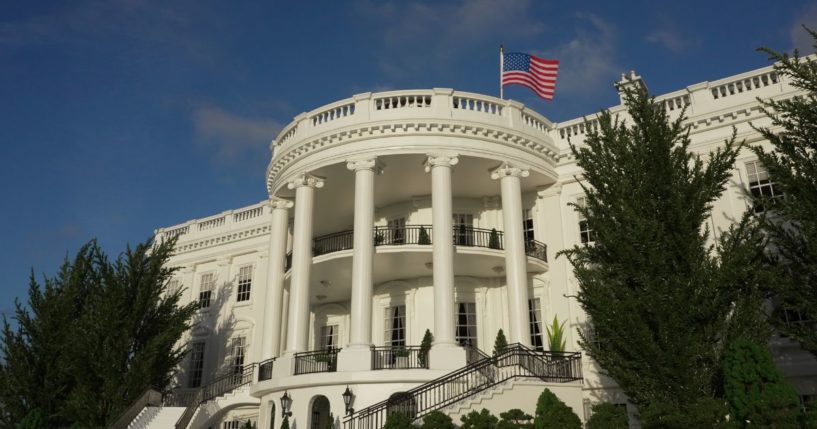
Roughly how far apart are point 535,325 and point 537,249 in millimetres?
2602

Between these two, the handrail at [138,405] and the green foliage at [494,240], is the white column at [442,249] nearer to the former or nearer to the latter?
the green foliage at [494,240]

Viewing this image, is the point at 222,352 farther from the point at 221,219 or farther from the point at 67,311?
the point at 67,311

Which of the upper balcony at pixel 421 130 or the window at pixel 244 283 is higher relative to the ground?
the upper balcony at pixel 421 130

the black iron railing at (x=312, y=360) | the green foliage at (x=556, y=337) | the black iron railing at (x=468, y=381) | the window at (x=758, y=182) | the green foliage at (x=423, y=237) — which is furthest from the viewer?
the green foliage at (x=423, y=237)

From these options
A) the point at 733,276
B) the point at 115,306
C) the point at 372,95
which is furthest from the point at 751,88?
the point at 115,306

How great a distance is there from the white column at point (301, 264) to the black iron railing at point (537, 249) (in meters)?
7.46

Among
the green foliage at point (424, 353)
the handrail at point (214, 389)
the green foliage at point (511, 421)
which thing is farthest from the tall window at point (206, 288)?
the green foliage at point (511, 421)

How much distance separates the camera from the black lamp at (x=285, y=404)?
17.2 meters

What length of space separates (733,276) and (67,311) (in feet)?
62.9

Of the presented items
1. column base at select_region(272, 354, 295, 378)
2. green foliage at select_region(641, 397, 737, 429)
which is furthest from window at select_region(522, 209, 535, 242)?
green foliage at select_region(641, 397, 737, 429)

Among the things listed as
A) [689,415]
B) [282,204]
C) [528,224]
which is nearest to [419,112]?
[528,224]

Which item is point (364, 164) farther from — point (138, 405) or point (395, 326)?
point (138, 405)

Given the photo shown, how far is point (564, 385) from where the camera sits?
16.0 m

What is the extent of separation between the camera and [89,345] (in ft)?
60.1
